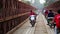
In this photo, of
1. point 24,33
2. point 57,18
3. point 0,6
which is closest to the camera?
point 57,18

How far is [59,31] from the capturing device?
971 cm

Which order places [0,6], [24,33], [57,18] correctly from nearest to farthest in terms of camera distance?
[57,18] < [0,6] < [24,33]

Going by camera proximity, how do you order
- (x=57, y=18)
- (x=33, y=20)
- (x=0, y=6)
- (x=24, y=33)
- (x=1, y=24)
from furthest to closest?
(x=33, y=20) < (x=24, y=33) < (x=0, y=6) < (x=1, y=24) < (x=57, y=18)

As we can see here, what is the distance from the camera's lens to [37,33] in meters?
16.8

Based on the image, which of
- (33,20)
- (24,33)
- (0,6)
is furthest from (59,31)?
(33,20)

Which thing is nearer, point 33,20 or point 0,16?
point 0,16

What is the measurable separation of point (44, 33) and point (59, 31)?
7.30 m

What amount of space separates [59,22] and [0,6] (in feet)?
16.9

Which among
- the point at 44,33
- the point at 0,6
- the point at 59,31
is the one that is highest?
the point at 0,6

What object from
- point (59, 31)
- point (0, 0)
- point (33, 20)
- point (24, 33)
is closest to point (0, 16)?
point (0, 0)

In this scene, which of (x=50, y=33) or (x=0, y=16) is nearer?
(x=0, y=16)

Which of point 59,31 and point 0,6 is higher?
point 0,6

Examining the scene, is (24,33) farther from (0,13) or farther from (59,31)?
(59,31)

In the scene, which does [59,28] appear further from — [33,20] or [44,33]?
[33,20]
